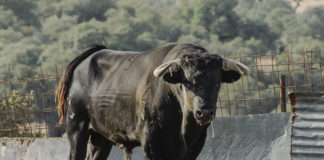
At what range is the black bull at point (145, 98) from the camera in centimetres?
694

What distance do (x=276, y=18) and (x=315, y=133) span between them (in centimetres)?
11338

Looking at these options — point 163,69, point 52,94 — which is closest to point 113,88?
point 163,69

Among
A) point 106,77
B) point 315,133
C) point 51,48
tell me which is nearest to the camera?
point 106,77

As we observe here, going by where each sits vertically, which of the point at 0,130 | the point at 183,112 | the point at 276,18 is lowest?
the point at 276,18

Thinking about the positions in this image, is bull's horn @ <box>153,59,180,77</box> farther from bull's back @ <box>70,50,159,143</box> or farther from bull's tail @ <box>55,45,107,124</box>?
bull's tail @ <box>55,45,107,124</box>

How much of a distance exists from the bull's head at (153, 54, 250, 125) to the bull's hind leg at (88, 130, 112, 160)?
2407 millimetres

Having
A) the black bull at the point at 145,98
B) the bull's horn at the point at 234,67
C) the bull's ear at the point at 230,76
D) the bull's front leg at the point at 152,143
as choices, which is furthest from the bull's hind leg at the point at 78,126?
the bull's horn at the point at 234,67

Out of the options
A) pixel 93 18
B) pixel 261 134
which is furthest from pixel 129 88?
pixel 93 18

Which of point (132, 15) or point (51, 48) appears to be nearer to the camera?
point (51, 48)

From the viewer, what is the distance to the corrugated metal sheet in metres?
9.93

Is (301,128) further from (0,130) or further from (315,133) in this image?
(0,130)

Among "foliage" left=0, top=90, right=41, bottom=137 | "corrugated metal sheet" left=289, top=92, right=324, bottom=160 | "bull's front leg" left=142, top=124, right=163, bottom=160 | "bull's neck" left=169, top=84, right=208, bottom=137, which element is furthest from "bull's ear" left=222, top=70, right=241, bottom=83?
"foliage" left=0, top=90, right=41, bottom=137

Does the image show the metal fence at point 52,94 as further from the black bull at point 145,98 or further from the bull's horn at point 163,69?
the bull's horn at point 163,69

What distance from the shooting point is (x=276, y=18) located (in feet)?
398
